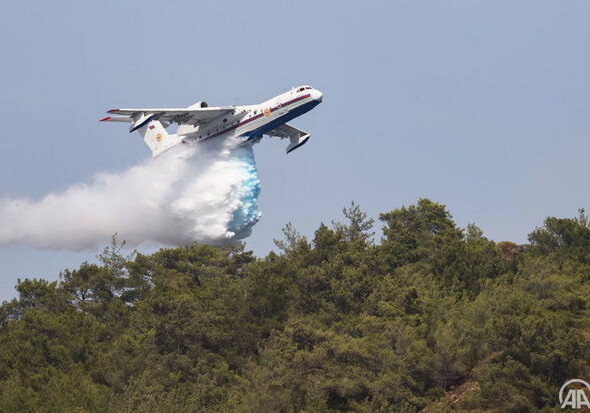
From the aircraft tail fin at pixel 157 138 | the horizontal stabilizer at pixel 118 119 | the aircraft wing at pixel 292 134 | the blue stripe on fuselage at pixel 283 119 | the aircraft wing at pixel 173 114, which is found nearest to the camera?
the blue stripe on fuselage at pixel 283 119

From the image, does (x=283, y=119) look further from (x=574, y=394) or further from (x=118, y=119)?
(x=574, y=394)

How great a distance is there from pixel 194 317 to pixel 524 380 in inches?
920

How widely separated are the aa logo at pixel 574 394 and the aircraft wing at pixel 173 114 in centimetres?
2534

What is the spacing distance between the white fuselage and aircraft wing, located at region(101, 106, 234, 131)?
44 centimetres

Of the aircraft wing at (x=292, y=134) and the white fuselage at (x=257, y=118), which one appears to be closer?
the white fuselage at (x=257, y=118)

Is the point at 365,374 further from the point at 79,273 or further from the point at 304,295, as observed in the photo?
the point at 79,273

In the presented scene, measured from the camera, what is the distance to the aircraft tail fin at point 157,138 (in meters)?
71.5

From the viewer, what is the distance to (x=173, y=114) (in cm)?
6594

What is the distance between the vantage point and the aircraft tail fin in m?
71.5

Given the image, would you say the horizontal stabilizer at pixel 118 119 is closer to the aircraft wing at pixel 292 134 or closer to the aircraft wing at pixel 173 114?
the aircraft wing at pixel 173 114

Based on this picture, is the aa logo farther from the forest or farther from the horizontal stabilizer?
the horizontal stabilizer

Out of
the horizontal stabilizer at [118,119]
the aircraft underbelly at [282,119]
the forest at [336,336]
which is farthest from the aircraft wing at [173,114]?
the forest at [336,336]

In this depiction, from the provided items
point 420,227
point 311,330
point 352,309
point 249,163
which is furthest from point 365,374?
point 420,227

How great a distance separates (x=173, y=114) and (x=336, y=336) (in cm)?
1689
